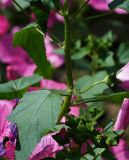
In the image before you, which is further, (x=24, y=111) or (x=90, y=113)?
(x=90, y=113)

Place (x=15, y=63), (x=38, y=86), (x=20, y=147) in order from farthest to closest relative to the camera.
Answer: (x=15, y=63) < (x=38, y=86) < (x=20, y=147)

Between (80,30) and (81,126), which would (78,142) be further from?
(80,30)

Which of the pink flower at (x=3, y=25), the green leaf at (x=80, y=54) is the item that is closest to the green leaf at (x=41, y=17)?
the green leaf at (x=80, y=54)

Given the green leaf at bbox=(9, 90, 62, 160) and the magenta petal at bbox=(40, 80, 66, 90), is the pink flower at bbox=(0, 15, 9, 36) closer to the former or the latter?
the magenta petal at bbox=(40, 80, 66, 90)

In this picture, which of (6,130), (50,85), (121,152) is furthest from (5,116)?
(50,85)

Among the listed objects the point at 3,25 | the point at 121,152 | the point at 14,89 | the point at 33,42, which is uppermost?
the point at 3,25

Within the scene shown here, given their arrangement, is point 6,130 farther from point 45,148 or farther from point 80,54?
point 80,54

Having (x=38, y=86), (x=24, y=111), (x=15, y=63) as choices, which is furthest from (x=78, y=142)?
(x=15, y=63)
